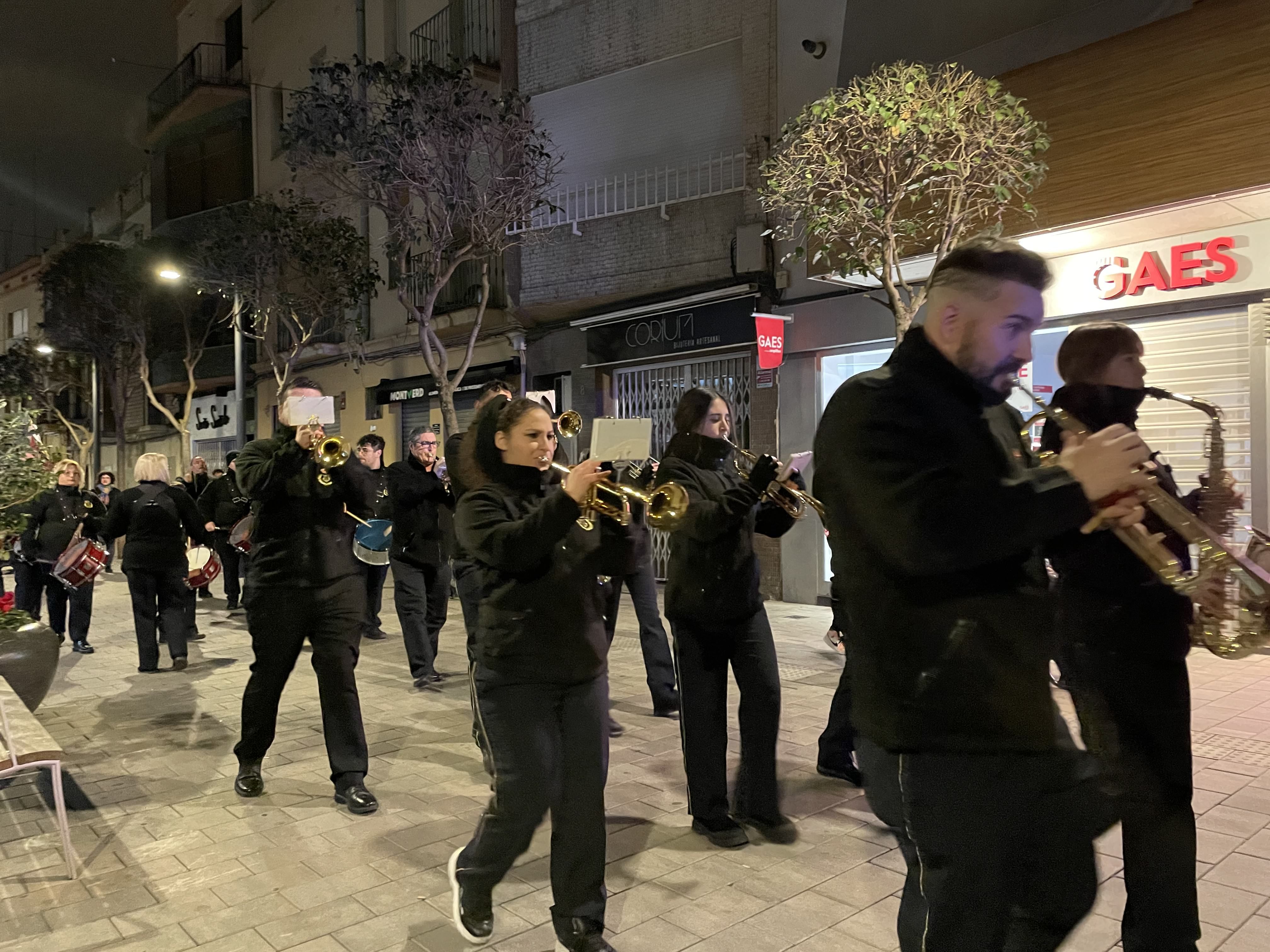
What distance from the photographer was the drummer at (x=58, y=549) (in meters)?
9.80

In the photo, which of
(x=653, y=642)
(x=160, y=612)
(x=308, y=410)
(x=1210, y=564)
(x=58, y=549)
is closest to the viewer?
(x=1210, y=564)

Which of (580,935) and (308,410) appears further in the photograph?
(308,410)

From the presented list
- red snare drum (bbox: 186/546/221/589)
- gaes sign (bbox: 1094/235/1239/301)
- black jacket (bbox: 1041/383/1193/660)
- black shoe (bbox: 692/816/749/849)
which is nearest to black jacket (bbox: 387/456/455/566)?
red snare drum (bbox: 186/546/221/589)

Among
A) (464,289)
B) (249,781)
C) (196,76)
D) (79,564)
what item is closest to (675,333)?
(464,289)

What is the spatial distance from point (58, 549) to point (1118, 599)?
10193 mm

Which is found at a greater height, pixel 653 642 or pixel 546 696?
pixel 546 696

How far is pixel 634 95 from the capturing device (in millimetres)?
15312

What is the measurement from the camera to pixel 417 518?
7.94m

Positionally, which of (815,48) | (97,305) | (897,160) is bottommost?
(897,160)

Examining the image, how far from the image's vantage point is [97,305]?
82.8 ft

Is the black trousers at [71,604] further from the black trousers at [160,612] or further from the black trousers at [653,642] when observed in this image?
the black trousers at [653,642]

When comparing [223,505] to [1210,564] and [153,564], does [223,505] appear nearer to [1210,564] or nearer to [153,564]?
[153,564]

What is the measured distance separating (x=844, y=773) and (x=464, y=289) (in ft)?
48.0

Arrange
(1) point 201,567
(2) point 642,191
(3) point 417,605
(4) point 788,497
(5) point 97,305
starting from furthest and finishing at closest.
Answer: (5) point 97,305, (2) point 642,191, (1) point 201,567, (3) point 417,605, (4) point 788,497
